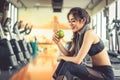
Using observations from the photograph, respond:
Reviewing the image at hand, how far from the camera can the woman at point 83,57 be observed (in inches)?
103

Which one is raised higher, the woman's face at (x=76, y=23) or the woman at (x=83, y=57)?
the woman's face at (x=76, y=23)

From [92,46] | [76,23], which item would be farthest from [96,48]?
[76,23]

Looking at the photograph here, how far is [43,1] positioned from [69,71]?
39.1 feet

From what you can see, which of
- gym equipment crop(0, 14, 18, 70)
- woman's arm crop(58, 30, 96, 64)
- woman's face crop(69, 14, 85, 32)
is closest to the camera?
woman's arm crop(58, 30, 96, 64)

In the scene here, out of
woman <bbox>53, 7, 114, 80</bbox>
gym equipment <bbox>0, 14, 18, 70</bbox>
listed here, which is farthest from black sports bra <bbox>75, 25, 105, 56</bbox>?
gym equipment <bbox>0, 14, 18, 70</bbox>

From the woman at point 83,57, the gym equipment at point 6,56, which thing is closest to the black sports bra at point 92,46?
the woman at point 83,57

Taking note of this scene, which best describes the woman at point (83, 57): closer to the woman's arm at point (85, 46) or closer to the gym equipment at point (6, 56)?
the woman's arm at point (85, 46)

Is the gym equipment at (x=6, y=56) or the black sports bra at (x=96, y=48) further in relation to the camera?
the gym equipment at (x=6, y=56)

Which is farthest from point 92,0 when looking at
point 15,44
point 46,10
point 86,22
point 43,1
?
point 86,22

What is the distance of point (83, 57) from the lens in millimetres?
2656

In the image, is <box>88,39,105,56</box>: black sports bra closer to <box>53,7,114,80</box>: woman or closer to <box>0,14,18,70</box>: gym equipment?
<box>53,7,114,80</box>: woman

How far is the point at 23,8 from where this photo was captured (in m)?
16.7

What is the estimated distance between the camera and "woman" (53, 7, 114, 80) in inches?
103

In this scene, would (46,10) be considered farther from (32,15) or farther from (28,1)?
(28,1)
